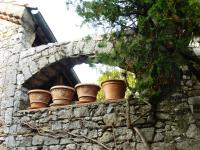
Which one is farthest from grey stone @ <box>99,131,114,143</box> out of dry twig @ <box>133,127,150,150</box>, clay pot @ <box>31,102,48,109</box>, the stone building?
clay pot @ <box>31,102,48,109</box>

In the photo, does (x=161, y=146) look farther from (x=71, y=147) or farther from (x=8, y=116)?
(x=8, y=116)

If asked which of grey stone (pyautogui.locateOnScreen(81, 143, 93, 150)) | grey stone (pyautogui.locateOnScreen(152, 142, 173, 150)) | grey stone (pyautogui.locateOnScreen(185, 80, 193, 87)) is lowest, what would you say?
A: grey stone (pyautogui.locateOnScreen(152, 142, 173, 150))

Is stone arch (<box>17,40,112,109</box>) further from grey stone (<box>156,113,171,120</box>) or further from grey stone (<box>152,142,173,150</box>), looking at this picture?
grey stone (<box>152,142,173,150</box>)

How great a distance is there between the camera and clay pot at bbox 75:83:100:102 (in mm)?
5566

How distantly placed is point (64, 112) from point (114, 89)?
2.79 feet

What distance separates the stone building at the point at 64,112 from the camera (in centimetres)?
490

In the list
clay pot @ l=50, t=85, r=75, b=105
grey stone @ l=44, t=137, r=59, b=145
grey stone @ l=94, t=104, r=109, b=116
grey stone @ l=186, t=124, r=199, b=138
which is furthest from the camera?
clay pot @ l=50, t=85, r=75, b=105

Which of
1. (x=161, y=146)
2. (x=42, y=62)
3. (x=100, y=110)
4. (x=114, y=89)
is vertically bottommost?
(x=161, y=146)

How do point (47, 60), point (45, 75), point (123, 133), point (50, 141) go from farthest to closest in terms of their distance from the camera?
point (45, 75), point (47, 60), point (50, 141), point (123, 133)

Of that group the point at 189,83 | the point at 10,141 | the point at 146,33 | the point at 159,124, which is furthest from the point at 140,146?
the point at 10,141

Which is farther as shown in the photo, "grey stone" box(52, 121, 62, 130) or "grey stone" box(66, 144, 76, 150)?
"grey stone" box(52, 121, 62, 130)

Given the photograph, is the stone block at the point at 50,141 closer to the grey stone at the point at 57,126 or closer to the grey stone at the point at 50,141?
the grey stone at the point at 50,141

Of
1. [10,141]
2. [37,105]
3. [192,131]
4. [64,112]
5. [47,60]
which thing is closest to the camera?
[192,131]

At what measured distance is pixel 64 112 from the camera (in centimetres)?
552
